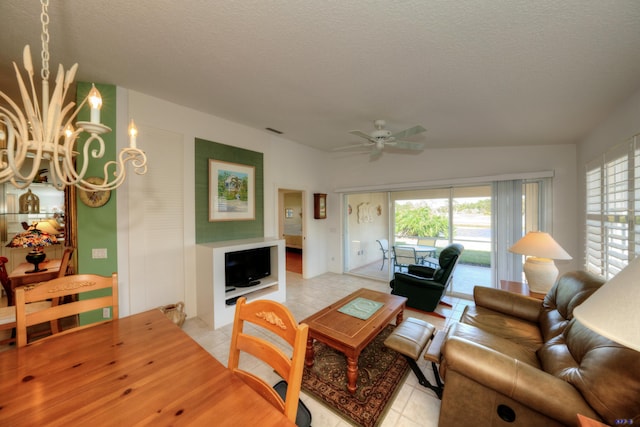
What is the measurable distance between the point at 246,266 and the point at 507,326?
10.5 feet

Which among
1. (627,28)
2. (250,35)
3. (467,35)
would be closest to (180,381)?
(250,35)

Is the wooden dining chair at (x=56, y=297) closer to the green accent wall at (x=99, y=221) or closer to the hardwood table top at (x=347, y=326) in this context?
the green accent wall at (x=99, y=221)

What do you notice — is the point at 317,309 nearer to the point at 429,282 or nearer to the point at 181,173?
the point at 429,282

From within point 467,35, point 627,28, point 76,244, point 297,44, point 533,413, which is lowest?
point 533,413

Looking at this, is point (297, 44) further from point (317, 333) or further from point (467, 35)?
point (317, 333)

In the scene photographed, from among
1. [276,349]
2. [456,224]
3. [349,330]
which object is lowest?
[349,330]

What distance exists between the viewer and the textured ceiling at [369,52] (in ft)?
4.30

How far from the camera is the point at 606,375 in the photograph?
109 centimetres

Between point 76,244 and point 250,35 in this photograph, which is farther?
point 76,244

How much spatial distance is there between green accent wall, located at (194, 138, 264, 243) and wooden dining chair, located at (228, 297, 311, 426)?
8.24 feet

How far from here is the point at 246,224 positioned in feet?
13.0

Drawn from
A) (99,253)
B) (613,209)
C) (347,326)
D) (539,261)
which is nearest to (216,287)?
(99,253)

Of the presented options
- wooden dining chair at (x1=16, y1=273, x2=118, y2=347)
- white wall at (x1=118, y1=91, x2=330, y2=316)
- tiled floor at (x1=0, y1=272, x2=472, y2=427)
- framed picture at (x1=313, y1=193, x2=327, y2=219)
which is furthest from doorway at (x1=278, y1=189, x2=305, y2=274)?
wooden dining chair at (x1=16, y1=273, x2=118, y2=347)

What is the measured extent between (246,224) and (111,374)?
9.70 ft
